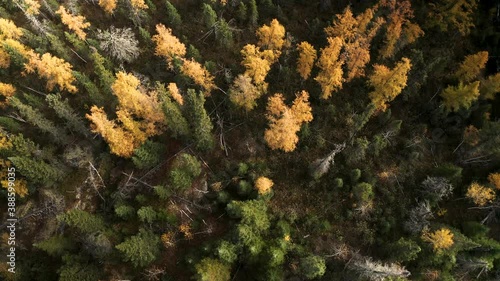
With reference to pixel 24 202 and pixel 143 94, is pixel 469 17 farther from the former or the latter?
pixel 24 202

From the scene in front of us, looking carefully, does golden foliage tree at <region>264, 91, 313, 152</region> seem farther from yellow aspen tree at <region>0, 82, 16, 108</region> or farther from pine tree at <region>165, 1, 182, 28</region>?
yellow aspen tree at <region>0, 82, 16, 108</region>

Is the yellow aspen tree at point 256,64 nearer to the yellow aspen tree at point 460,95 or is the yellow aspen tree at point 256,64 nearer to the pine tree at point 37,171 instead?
the yellow aspen tree at point 460,95

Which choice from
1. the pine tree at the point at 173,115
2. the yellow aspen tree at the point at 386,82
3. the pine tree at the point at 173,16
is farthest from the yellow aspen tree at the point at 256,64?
the yellow aspen tree at the point at 386,82

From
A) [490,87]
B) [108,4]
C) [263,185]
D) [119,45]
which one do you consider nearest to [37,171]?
[119,45]

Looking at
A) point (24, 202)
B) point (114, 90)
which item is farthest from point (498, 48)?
point (24, 202)

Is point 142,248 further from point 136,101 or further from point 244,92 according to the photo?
point 244,92

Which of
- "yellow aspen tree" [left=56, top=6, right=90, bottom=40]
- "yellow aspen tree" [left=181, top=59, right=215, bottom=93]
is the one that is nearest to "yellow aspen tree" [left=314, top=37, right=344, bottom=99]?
"yellow aspen tree" [left=181, top=59, right=215, bottom=93]
